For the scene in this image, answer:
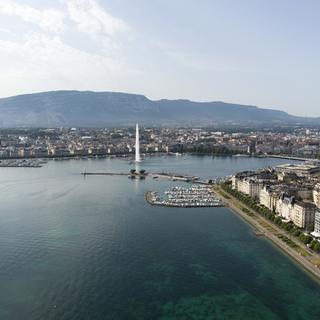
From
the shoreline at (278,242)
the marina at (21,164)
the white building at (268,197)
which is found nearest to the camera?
the shoreline at (278,242)

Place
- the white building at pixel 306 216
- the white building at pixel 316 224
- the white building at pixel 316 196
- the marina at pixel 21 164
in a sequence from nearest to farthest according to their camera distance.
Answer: the white building at pixel 316 224, the white building at pixel 306 216, the white building at pixel 316 196, the marina at pixel 21 164

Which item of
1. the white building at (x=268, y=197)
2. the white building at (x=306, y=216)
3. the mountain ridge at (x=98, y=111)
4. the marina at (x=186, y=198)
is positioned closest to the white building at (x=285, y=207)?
the white building at (x=268, y=197)

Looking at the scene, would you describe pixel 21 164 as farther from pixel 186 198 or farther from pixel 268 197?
pixel 268 197

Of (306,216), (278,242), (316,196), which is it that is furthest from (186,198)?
(278,242)

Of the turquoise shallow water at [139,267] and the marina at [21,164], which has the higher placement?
the turquoise shallow water at [139,267]

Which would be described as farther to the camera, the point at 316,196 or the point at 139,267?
the point at 316,196

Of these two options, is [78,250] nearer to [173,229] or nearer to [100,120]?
Answer: [173,229]

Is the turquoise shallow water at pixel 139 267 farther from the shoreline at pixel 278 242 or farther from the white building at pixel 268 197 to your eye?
the white building at pixel 268 197
